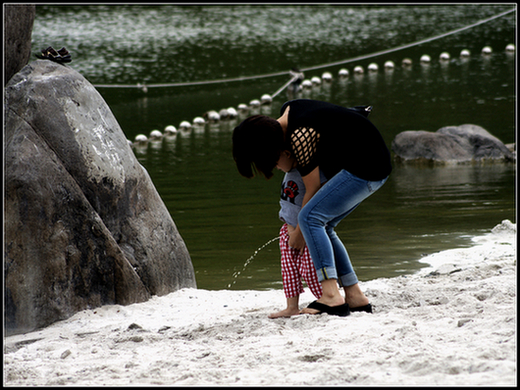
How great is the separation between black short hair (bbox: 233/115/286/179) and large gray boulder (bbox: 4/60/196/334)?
1267 mm

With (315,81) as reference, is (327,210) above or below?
above

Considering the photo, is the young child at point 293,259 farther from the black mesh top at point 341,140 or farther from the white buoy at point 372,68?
the white buoy at point 372,68

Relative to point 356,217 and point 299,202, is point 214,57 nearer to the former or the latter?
point 356,217

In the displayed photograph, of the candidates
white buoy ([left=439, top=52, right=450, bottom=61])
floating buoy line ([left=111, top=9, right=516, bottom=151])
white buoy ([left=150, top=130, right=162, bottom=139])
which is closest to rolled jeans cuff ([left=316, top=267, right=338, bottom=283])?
floating buoy line ([left=111, top=9, right=516, bottom=151])

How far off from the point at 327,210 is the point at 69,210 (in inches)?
66.3

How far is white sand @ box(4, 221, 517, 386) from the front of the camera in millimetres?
2830

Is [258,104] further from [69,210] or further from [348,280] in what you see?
[348,280]

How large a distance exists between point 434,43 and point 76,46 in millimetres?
13113

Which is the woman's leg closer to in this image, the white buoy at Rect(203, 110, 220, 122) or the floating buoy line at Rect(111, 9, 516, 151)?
the floating buoy line at Rect(111, 9, 516, 151)

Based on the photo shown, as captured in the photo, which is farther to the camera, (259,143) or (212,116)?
(212,116)

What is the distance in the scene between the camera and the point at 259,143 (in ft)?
11.3

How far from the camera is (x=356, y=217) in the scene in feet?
23.8

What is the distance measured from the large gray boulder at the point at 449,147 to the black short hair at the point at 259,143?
7.37 meters

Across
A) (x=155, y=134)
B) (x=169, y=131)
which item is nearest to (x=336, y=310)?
(x=155, y=134)
